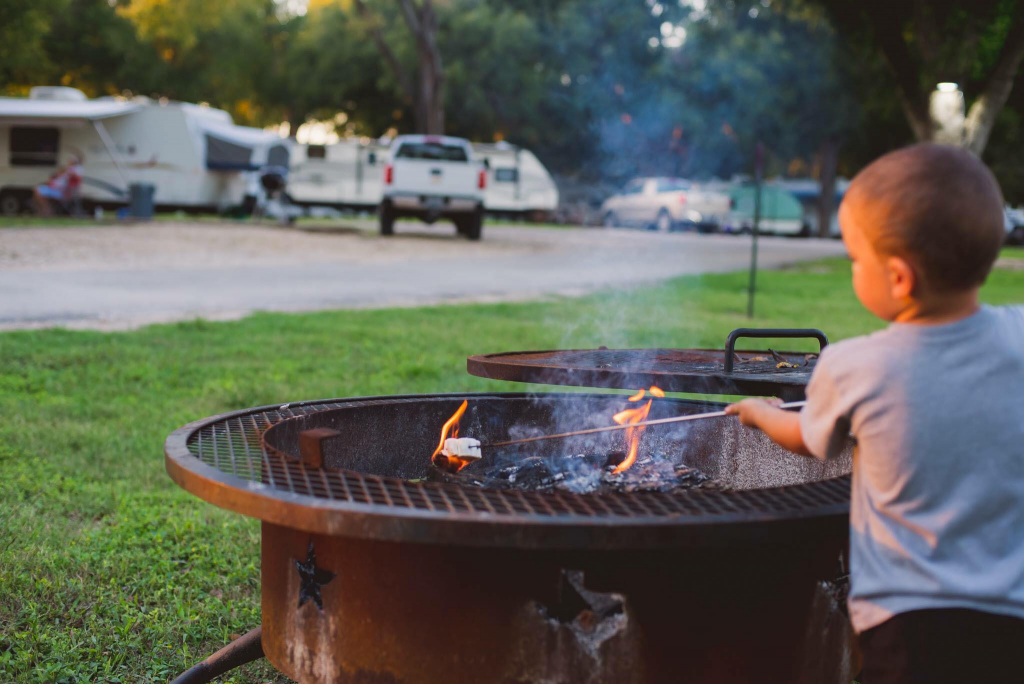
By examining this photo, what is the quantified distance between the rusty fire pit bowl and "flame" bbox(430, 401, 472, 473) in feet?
2.62

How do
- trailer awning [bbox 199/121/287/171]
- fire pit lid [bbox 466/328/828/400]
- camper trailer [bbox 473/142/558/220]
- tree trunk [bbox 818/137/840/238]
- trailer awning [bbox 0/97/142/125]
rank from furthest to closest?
tree trunk [bbox 818/137/840/238] → camper trailer [bbox 473/142/558/220] → trailer awning [bbox 199/121/287/171] → trailer awning [bbox 0/97/142/125] → fire pit lid [bbox 466/328/828/400]

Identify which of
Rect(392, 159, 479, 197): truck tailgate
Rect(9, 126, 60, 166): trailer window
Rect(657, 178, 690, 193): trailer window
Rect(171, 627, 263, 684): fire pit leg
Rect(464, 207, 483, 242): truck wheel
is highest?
Rect(657, 178, 690, 193): trailer window

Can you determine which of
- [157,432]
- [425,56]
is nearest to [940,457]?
[157,432]

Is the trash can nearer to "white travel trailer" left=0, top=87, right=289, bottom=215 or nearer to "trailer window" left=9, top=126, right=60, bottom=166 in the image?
"white travel trailer" left=0, top=87, right=289, bottom=215

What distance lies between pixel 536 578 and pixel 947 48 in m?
15.1

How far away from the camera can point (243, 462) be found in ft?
5.97

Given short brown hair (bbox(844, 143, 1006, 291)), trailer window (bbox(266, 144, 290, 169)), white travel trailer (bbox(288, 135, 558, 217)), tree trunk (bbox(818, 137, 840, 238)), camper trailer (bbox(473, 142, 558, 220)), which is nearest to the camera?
short brown hair (bbox(844, 143, 1006, 291))

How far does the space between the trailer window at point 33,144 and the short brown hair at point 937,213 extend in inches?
912

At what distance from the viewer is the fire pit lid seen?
2.18 metres

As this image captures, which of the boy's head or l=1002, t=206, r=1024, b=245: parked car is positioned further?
l=1002, t=206, r=1024, b=245: parked car

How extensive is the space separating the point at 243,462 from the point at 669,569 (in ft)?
2.72

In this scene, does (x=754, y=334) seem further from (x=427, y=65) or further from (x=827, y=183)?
(x=827, y=183)

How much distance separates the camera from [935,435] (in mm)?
1418

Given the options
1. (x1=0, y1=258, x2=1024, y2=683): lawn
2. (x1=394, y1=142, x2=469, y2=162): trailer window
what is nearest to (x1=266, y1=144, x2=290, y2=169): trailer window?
(x1=394, y1=142, x2=469, y2=162): trailer window
